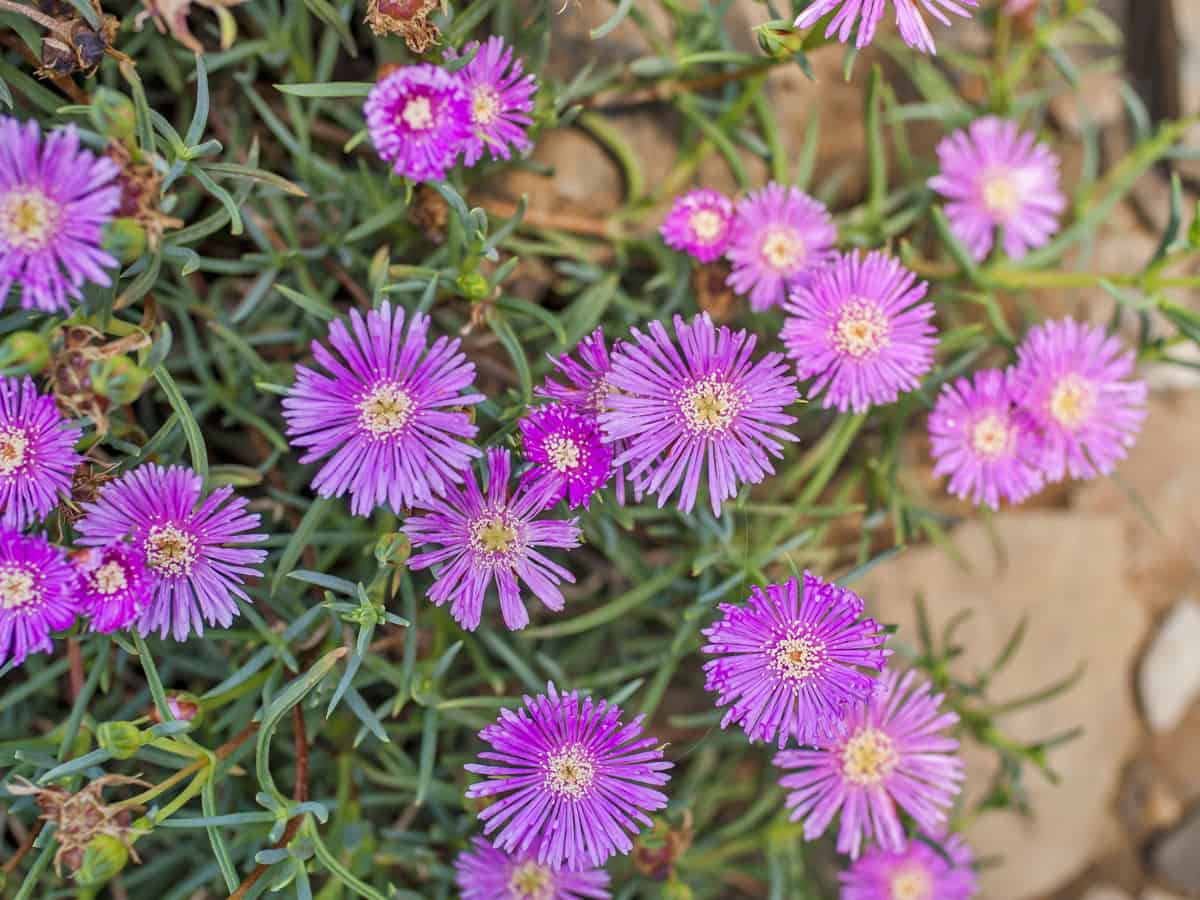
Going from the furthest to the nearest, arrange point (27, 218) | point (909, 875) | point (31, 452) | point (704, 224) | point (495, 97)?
point (909, 875) < point (704, 224) < point (495, 97) < point (31, 452) < point (27, 218)

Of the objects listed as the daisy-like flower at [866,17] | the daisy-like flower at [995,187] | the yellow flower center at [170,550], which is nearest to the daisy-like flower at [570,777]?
the yellow flower center at [170,550]

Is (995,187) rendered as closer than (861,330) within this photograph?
No

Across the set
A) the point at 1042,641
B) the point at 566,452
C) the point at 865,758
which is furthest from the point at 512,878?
the point at 1042,641

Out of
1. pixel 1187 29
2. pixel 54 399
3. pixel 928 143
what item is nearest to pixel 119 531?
pixel 54 399

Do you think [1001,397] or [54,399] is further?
[1001,397]

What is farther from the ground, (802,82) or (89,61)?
(802,82)

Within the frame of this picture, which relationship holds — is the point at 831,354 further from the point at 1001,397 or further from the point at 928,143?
the point at 928,143

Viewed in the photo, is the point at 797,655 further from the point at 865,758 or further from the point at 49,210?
the point at 49,210

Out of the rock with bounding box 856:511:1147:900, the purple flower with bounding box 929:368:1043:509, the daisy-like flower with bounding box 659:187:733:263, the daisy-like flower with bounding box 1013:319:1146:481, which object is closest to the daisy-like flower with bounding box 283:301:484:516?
the daisy-like flower with bounding box 659:187:733:263
